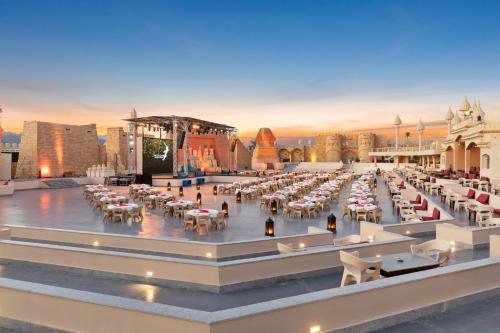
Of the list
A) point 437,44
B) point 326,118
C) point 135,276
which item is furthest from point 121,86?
point 326,118

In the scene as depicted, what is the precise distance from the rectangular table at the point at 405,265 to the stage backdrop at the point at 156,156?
27.0 meters

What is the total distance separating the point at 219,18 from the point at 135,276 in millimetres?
18645

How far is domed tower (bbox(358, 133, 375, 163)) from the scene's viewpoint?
210 ft

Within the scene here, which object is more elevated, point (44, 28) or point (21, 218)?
point (44, 28)

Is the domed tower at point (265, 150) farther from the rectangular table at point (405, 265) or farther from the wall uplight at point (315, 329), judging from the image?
the wall uplight at point (315, 329)

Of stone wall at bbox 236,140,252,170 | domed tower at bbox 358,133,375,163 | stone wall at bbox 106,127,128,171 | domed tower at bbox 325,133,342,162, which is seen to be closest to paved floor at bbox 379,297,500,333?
stone wall at bbox 106,127,128,171

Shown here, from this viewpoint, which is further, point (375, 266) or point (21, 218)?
point (21, 218)

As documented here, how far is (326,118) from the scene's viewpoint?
5828 centimetres

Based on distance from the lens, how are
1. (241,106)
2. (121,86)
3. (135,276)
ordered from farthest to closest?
1. (241,106)
2. (121,86)
3. (135,276)

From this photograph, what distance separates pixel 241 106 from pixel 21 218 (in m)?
31.2

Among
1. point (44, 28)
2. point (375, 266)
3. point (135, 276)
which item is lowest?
point (135, 276)

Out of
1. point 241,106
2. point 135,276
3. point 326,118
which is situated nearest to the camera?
point 135,276

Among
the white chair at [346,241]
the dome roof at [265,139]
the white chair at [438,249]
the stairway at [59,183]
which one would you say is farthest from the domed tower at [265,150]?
the white chair at [438,249]

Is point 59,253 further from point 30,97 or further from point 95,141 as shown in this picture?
point 95,141
